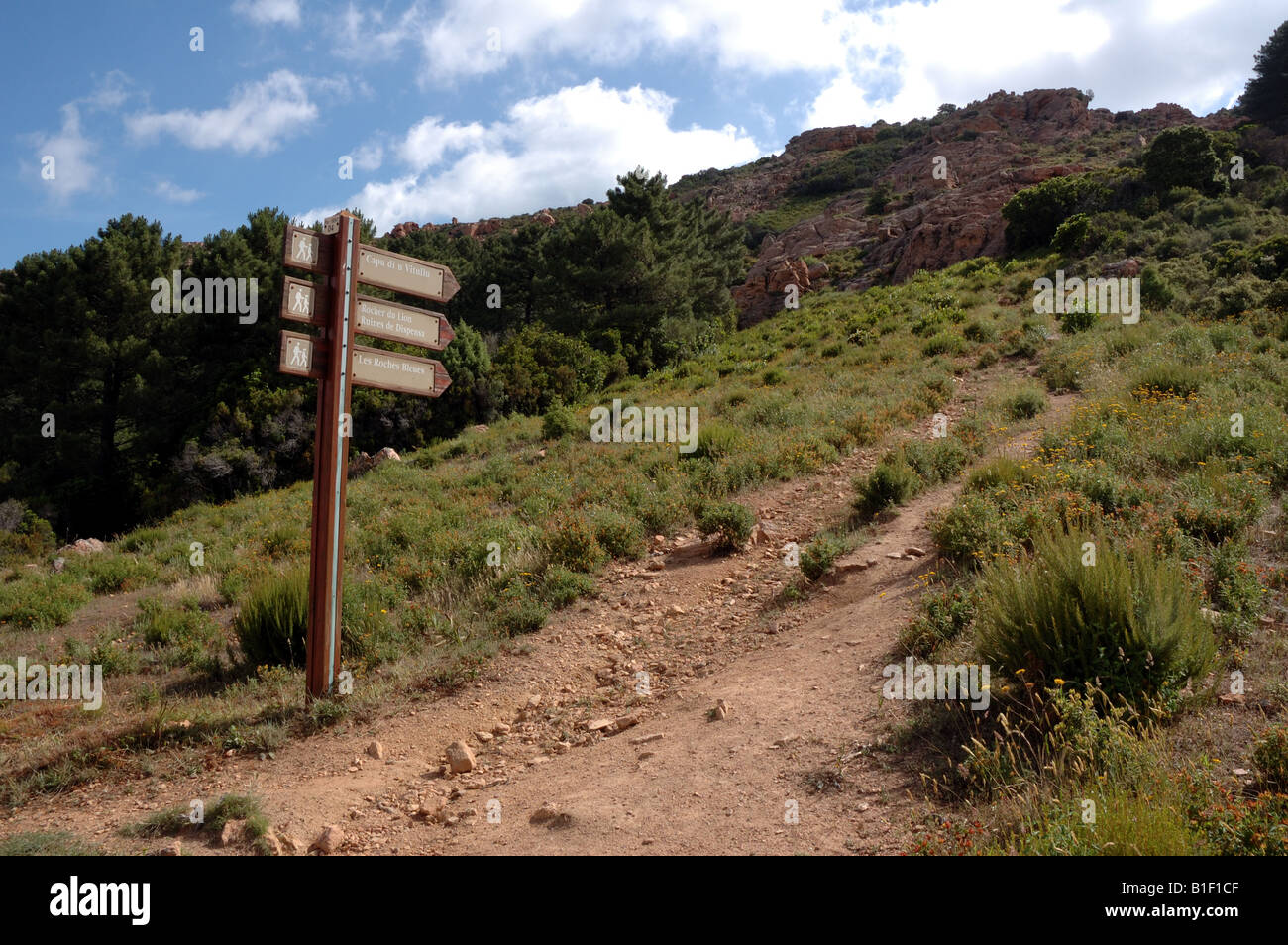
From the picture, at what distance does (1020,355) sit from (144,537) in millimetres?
17328

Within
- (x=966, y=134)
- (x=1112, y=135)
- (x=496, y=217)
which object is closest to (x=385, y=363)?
(x=1112, y=135)

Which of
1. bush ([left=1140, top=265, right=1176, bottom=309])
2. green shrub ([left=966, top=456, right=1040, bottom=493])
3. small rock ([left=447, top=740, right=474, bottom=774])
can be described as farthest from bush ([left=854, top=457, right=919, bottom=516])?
bush ([left=1140, top=265, right=1176, bottom=309])

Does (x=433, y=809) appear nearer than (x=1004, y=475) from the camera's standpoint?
Yes

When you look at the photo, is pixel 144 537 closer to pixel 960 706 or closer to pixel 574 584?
pixel 574 584

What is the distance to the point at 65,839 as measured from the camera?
4.12 meters

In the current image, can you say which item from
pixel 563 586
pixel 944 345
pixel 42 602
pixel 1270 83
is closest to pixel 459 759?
pixel 563 586

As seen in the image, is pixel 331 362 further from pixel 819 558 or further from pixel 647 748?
pixel 819 558

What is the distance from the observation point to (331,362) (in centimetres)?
590

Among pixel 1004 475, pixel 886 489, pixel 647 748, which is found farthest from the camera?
pixel 886 489

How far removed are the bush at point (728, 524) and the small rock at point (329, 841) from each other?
15.7 feet

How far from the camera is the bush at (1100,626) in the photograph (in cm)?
389

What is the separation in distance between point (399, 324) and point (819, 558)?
4.23 metres

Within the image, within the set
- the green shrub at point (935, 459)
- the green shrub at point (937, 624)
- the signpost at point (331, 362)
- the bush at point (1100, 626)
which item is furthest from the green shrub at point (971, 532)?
the signpost at point (331, 362)

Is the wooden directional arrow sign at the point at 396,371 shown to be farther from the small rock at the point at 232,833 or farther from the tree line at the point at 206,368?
the tree line at the point at 206,368
